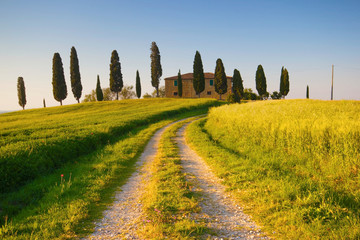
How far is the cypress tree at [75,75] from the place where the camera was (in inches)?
2141

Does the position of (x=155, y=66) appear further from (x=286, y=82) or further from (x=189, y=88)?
(x=286, y=82)

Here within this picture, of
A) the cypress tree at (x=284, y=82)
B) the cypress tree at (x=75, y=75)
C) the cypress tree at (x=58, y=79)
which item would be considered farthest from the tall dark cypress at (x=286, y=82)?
the cypress tree at (x=58, y=79)

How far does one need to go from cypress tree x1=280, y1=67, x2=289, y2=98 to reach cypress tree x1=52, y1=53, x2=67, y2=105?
2447 inches

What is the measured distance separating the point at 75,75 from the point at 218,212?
59188mm

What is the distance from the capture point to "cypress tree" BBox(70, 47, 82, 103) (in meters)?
54.4

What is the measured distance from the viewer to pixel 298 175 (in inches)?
270

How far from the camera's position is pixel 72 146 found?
37.0 ft

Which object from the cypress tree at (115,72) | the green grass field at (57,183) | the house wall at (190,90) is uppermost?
the cypress tree at (115,72)

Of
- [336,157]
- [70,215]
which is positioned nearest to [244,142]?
[336,157]

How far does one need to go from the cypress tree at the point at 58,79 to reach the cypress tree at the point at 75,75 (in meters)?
2.56

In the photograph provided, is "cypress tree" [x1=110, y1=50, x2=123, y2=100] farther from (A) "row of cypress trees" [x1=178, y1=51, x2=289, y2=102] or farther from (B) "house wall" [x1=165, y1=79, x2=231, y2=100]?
(A) "row of cypress trees" [x1=178, y1=51, x2=289, y2=102]

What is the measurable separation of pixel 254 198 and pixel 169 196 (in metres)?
2.18

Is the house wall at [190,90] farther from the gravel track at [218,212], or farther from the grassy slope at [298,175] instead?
the gravel track at [218,212]

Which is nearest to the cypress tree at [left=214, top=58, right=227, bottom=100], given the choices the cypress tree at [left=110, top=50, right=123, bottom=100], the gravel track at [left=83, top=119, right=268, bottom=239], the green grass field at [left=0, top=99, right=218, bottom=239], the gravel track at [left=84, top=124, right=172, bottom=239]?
the cypress tree at [left=110, top=50, right=123, bottom=100]
